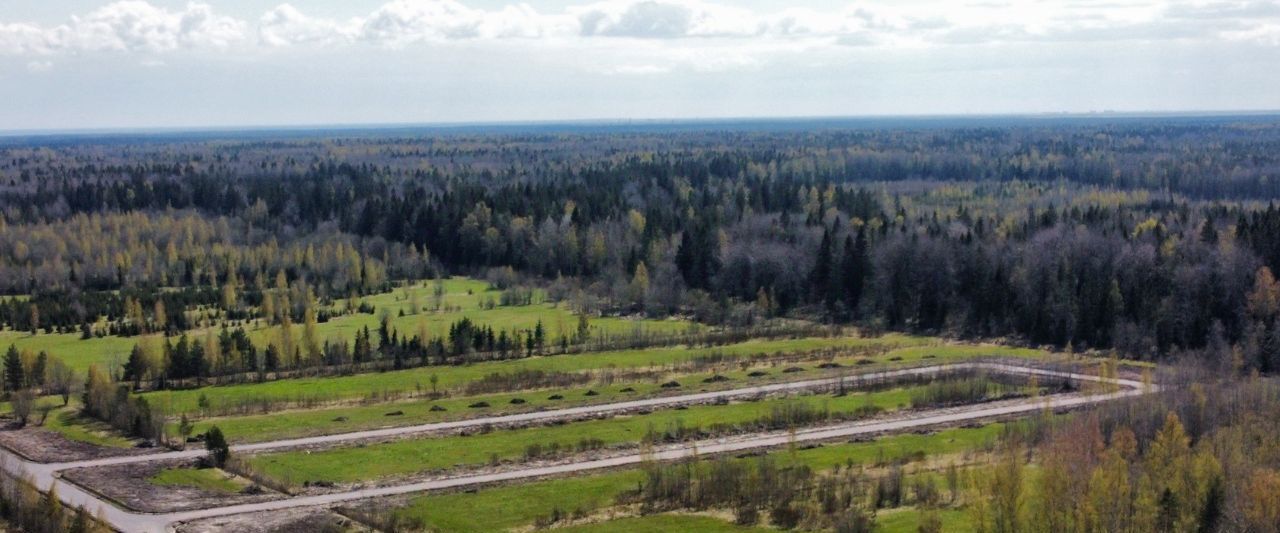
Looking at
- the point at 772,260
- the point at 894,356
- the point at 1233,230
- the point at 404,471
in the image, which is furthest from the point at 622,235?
the point at 404,471

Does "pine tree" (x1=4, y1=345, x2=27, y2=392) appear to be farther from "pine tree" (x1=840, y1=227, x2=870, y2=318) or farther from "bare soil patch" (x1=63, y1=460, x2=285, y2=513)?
"pine tree" (x1=840, y1=227, x2=870, y2=318)

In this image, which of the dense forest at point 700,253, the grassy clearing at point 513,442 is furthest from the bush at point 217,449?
the dense forest at point 700,253

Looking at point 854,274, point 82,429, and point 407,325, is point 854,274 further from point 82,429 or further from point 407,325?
point 82,429

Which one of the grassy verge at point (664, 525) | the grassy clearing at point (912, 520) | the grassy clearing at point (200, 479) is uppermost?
the grassy clearing at point (912, 520)

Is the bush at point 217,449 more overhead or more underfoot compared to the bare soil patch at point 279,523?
more overhead

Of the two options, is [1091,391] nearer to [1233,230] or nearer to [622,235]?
[1233,230]

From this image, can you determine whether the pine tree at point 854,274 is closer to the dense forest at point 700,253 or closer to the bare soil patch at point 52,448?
the dense forest at point 700,253
